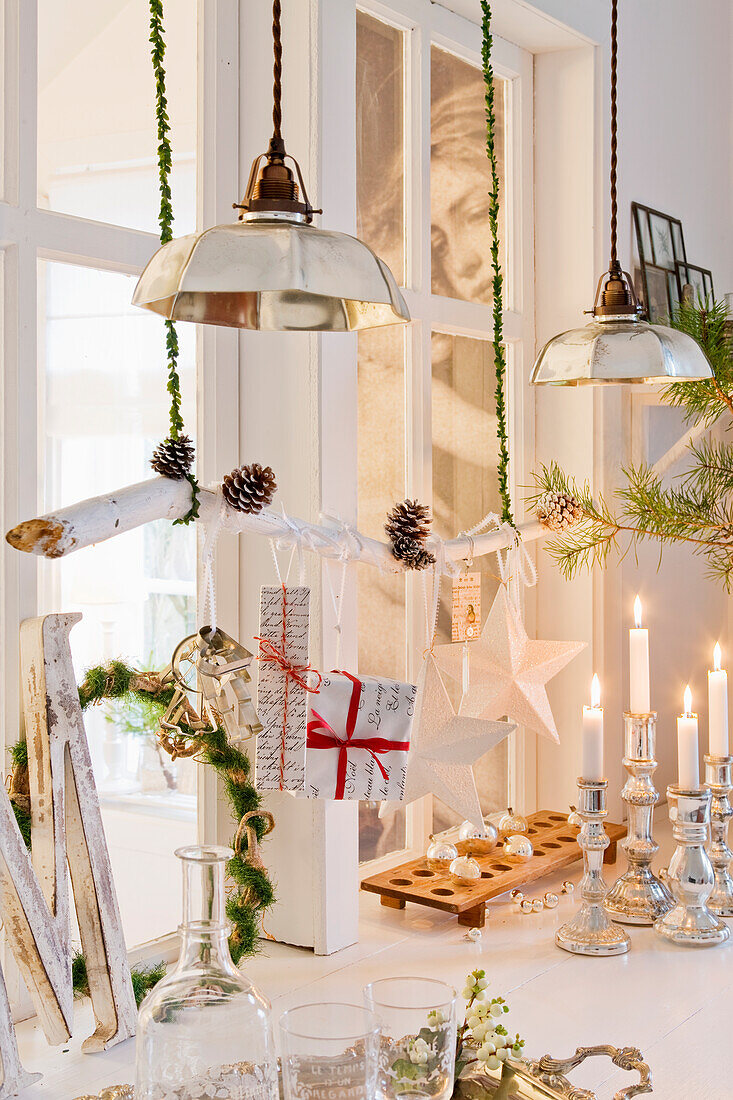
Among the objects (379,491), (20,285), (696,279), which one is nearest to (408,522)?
(379,491)

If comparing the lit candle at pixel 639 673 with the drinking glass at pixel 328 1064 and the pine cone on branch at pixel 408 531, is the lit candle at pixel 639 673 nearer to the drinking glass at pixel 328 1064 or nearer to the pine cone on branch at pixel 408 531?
the pine cone on branch at pixel 408 531

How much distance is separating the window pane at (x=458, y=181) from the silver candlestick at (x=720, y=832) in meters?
0.76

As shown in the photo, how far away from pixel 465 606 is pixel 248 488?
522mm

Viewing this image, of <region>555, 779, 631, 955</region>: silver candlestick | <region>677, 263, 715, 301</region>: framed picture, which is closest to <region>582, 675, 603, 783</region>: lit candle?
<region>555, 779, 631, 955</region>: silver candlestick

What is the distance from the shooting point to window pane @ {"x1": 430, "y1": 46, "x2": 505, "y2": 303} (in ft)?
5.46

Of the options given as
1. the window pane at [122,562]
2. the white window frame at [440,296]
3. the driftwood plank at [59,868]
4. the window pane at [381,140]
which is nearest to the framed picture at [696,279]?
the white window frame at [440,296]

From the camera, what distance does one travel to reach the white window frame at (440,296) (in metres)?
1.58

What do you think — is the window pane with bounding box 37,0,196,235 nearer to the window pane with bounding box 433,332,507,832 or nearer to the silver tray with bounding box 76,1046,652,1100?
the window pane with bounding box 433,332,507,832

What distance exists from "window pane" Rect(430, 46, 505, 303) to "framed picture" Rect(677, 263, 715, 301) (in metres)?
0.45

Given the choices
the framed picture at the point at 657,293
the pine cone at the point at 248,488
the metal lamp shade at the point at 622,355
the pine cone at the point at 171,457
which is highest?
the framed picture at the point at 657,293

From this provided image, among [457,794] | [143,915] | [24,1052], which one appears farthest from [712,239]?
[24,1052]

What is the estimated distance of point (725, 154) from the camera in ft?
7.40

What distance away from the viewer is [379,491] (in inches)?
62.2

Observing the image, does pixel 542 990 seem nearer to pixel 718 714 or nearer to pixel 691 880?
pixel 691 880
